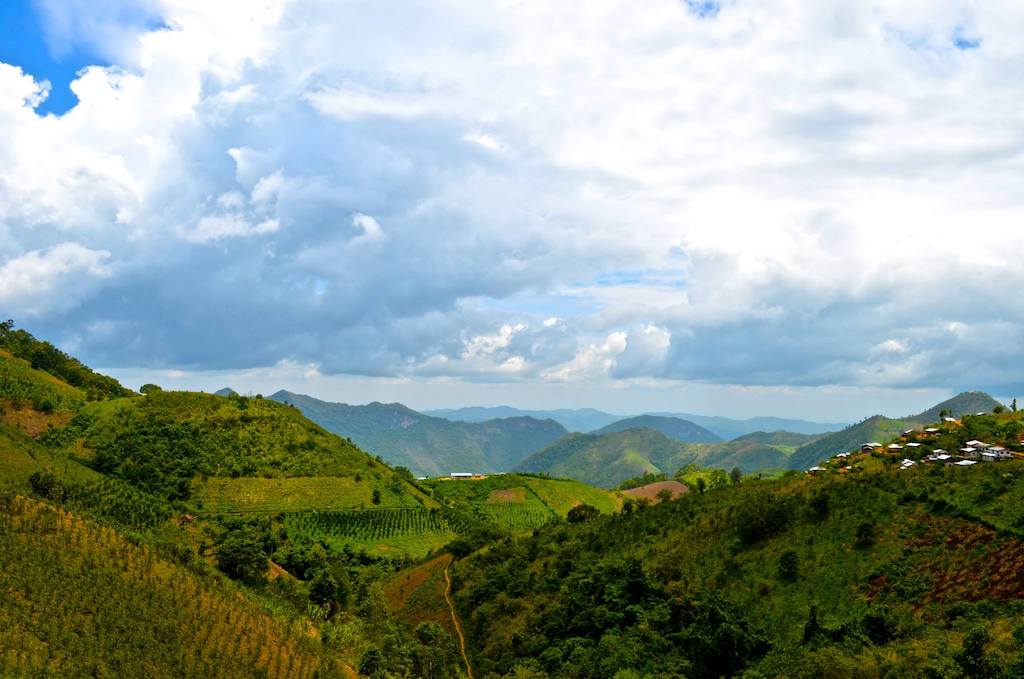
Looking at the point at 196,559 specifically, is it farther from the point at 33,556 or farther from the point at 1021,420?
the point at 1021,420

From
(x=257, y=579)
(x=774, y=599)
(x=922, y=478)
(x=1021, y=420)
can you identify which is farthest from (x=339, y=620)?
(x=1021, y=420)

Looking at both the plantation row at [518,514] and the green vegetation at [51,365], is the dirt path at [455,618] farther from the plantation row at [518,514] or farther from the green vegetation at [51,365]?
the green vegetation at [51,365]

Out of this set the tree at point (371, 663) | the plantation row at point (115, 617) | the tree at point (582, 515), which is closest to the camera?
the plantation row at point (115, 617)

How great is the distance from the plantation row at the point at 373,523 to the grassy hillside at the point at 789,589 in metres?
48.7

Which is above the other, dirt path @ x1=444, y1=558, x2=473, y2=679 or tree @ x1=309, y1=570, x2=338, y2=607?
tree @ x1=309, y1=570, x2=338, y2=607

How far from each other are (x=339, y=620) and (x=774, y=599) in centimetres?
4498

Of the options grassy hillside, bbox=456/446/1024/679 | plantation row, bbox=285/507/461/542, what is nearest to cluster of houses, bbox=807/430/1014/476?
grassy hillside, bbox=456/446/1024/679

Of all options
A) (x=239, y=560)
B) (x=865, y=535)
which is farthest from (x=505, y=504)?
(x=865, y=535)

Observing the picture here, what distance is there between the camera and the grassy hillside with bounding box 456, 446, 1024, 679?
51.0m

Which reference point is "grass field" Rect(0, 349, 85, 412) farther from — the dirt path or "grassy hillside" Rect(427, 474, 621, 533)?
the dirt path

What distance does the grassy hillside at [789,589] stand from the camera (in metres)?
51.0

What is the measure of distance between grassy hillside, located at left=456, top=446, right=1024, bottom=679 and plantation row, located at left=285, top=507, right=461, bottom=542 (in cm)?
4872

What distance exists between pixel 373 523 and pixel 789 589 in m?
92.6

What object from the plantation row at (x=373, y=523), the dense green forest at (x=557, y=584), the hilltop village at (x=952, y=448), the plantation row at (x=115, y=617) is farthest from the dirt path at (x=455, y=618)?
the hilltop village at (x=952, y=448)
